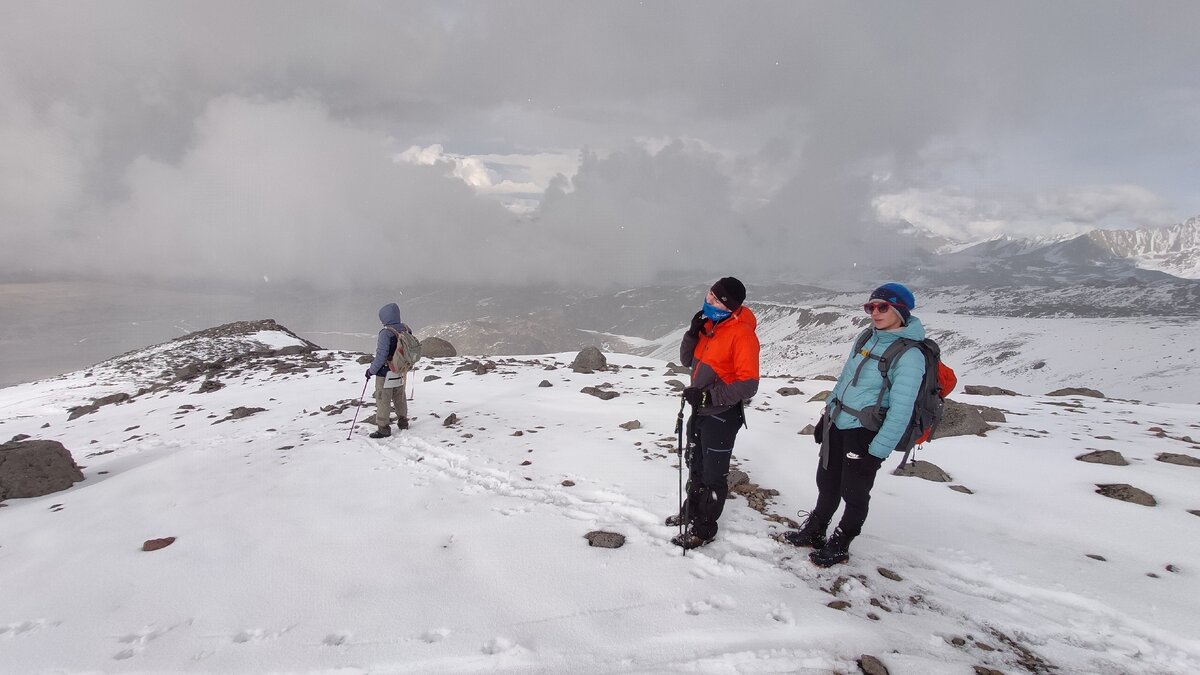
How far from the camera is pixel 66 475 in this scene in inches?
365

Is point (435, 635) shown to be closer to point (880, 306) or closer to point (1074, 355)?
point (880, 306)

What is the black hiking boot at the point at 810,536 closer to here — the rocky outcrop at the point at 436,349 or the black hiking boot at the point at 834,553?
the black hiking boot at the point at 834,553

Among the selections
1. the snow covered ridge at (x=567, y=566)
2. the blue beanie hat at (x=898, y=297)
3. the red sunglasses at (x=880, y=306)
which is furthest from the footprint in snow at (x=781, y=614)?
the blue beanie hat at (x=898, y=297)

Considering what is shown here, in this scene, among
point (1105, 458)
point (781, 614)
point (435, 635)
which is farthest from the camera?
point (1105, 458)

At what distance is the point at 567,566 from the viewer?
5.45 m

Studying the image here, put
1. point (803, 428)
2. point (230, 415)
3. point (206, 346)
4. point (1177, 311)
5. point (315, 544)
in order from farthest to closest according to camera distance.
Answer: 1. point (1177, 311)
2. point (206, 346)
3. point (230, 415)
4. point (803, 428)
5. point (315, 544)

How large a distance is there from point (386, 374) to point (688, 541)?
895 centimetres

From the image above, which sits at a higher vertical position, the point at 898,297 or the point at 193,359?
the point at 898,297

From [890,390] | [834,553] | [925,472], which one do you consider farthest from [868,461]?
[925,472]

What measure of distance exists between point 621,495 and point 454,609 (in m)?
3.54

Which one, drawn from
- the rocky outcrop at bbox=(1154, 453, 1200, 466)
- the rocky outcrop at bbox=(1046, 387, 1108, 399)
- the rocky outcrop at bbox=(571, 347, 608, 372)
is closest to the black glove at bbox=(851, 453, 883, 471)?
the rocky outcrop at bbox=(1154, 453, 1200, 466)

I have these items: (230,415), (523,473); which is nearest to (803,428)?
(523,473)

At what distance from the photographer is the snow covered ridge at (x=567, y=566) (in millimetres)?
4176

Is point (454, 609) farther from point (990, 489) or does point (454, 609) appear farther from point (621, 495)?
point (990, 489)
